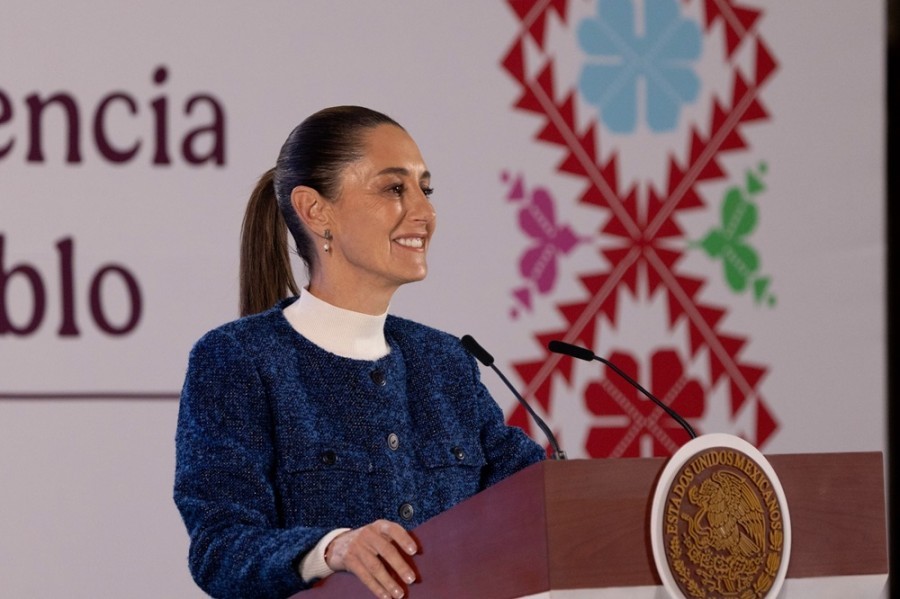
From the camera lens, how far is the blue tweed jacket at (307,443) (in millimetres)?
1912

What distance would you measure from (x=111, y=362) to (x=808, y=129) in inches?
78.8

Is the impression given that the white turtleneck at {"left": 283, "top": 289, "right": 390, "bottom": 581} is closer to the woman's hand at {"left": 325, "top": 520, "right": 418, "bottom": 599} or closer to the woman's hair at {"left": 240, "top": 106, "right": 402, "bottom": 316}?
the woman's hair at {"left": 240, "top": 106, "right": 402, "bottom": 316}

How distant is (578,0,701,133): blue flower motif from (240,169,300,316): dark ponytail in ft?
4.92

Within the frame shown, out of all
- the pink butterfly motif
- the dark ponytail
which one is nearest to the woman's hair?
the dark ponytail

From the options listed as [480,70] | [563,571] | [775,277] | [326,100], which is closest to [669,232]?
[775,277]

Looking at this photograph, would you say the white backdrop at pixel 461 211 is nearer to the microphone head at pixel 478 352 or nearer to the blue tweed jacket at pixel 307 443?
the blue tweed jacket at pixel 307 443

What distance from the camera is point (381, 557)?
5.00 feet

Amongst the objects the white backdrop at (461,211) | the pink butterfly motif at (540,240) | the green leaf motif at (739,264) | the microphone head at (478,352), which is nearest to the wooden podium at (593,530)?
the microphone head at (478,352)

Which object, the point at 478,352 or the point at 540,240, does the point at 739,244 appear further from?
the point at 478,352

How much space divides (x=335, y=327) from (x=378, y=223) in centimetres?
18

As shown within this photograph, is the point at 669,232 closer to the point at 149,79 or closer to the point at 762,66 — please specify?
the point at 762,66

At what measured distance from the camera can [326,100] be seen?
3494mm

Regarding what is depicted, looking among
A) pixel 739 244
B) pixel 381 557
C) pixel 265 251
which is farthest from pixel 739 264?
pixel 381 557

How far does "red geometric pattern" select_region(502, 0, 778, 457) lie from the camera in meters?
3.65
